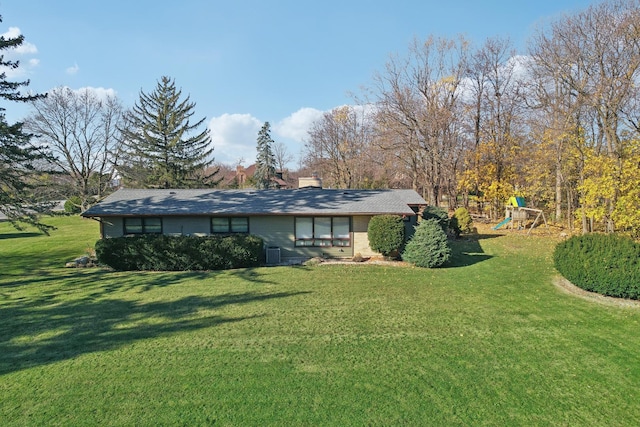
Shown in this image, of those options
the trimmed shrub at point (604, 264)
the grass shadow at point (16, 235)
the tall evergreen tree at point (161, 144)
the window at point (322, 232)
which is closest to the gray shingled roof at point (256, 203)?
the window at point (322, 232)

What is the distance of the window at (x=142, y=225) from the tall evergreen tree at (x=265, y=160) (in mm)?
37412

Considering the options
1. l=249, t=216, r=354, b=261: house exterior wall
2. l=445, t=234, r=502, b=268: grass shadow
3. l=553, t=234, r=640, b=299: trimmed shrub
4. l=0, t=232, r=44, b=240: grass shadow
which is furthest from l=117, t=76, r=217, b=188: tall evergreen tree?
l=553, t=234, r=640, b=299: trimmed shrub

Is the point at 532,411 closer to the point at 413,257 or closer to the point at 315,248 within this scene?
the point at 413,257

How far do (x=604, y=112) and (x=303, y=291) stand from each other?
1819 centimetres

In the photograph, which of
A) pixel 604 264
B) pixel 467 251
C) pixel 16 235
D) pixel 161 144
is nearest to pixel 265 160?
pixel 161 144

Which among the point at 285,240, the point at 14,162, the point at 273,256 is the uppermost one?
the point at 14,162

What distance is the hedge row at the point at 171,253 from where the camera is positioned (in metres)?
14.5

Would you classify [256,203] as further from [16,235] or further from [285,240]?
[16,235]

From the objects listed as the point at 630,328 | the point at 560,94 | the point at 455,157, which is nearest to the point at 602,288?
the point at 630,328

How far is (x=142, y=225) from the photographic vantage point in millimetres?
16344

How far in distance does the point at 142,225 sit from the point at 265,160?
39.3 metres

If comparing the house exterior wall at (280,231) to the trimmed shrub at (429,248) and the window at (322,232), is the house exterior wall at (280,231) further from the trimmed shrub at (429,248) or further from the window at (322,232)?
the trimmed shrub at (429,248)

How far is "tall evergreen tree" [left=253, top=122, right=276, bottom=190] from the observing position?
54.2 metres

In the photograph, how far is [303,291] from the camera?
11.0 m
